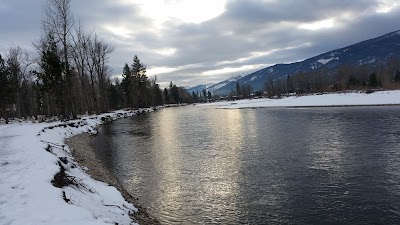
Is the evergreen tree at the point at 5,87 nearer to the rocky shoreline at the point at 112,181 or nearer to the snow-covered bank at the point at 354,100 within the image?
the rocky shoreline at the point at 112,181

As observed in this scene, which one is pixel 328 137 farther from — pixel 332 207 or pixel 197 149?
pixel 332 207

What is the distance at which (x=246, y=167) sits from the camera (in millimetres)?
16547

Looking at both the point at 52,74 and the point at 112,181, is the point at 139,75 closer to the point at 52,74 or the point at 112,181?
the point at 52,74

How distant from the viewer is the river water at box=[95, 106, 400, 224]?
1050 centimetres

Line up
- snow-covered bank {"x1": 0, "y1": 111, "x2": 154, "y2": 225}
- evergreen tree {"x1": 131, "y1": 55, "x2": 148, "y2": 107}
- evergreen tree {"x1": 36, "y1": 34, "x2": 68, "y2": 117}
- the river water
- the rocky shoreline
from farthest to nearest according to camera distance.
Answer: evergreen tree {"x1": 131, "y1": 55, "x2": 148, "y2": 107} < evergreen tree {"x1": 36, "y1": 34, "x2": 68, "y2": 117} < the river water < the rocky shoreline < snow-covered bank {"x1": 0, "y1": 111, "x2": 154, "y2": 225}

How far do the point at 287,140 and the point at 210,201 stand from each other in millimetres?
13820

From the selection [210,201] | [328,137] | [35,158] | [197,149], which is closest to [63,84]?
[197,149]

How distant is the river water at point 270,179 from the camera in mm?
10500

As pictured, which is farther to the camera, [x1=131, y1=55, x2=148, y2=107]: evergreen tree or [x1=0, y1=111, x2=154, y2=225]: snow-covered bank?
[x1=131, y1=55, x2=148, y2=107]: evergreen tree

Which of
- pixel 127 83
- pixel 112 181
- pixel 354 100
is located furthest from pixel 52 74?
pixel 127 83

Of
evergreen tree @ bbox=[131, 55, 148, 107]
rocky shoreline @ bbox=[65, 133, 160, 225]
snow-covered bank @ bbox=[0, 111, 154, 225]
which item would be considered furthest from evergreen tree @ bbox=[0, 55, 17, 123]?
evergreen tree @ bbox=[131, 55, 148, 107]

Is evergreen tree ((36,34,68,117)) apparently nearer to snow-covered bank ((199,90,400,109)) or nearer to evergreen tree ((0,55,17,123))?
evergreen tree ((0,55,17,123))

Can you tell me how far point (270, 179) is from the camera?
14.2 meters

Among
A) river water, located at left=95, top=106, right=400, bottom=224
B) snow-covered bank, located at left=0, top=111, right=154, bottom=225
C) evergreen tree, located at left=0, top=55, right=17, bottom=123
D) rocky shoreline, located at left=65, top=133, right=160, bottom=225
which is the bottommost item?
river water, located at left=95, top=106, right=400, bottom=224
